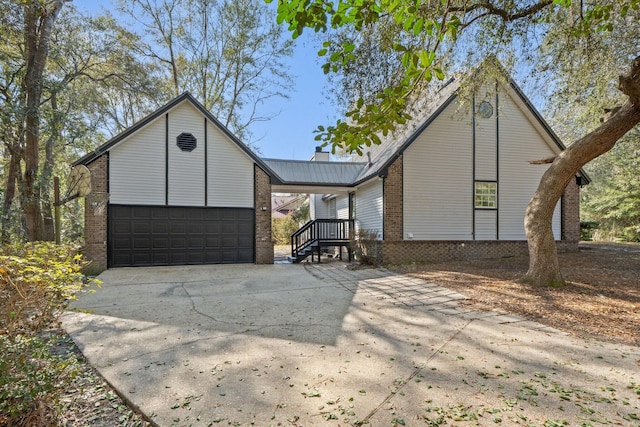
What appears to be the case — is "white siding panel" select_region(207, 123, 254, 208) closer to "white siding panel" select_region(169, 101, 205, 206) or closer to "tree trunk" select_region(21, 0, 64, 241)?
"white siding panel" select_region(169, 101, 205, 206)

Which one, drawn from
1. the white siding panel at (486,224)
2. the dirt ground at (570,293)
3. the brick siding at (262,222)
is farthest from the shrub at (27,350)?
the white siding panel at (486,224)

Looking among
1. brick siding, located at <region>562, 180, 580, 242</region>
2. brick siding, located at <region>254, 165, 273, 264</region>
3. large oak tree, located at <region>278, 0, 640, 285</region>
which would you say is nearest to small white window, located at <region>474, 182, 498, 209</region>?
brick siding, located at <region>562, 180, 580, 242</region>

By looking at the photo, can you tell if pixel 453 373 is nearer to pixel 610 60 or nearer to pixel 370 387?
pixel 370 387

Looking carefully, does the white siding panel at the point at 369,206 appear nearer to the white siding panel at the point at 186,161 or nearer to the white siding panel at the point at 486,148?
the white siding panel at the point at 486,148

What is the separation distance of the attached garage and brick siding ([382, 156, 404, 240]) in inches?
171

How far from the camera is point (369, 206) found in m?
12.7

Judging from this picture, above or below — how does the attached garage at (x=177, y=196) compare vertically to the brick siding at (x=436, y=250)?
above

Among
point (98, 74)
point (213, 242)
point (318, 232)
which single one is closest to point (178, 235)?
point (213, 242)

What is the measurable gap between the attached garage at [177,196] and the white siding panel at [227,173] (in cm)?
4

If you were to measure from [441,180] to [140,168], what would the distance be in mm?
10753

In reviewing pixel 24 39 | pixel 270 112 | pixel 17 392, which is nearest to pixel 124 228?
pixel 24 39

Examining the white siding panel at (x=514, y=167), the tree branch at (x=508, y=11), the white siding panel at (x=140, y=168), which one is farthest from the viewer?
the white siding panel at (x=514, y=167)

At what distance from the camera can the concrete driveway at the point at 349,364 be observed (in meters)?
2.53

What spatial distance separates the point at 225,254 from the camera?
11766 millimetres
